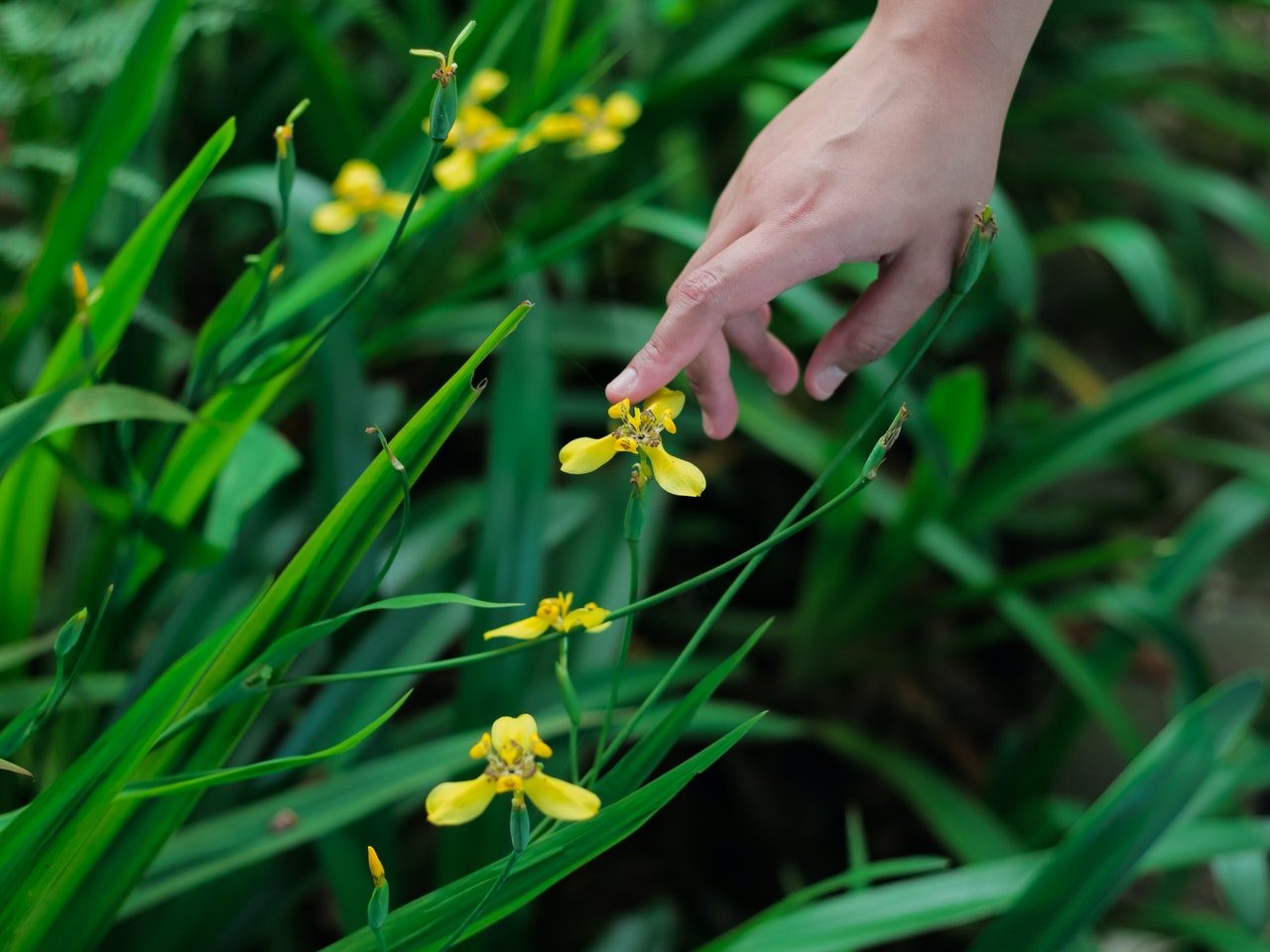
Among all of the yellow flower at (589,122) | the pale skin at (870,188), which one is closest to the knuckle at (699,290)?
the pale skin at (870,188)

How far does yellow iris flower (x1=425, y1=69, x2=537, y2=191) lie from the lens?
67 cm

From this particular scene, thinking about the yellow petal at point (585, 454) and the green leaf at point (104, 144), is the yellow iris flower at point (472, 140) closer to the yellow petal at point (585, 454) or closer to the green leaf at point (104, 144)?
the green leaf at point (104, 144)

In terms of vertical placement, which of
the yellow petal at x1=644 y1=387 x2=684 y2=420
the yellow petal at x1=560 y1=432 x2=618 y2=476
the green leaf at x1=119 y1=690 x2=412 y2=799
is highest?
the yellow petal at x1=644 y1=387 x2=684 y2=420

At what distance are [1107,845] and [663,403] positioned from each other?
15.9 inches

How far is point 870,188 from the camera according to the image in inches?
16.7

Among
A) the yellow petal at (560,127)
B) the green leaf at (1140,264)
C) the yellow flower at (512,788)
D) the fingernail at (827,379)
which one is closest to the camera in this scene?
the yellow flower at (512,788)

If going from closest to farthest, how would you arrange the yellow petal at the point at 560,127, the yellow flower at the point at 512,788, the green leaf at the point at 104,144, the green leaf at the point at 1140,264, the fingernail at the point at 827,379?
the yellow flower at the point at 512,788 < the fingernail at the point at 827,379 < the green leaf at the point at 104,144 < the yellow petal at the point at 560,127 < the green leaf at the point at 1140,264

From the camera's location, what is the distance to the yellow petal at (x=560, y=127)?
756 millimetres

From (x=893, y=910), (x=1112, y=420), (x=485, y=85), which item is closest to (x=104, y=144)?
(x=485, y=85)

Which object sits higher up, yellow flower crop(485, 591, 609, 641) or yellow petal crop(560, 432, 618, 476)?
yellow petal crop(560, 432, 618, 476)

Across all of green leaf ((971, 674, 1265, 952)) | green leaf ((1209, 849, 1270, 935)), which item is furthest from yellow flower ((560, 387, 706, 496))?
green leaf ((1209, 849, 1270, 935))

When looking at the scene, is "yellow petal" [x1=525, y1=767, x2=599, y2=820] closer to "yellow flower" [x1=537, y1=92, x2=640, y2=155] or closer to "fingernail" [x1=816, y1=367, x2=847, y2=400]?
"fingernail" [x1=816, y1=367, x2=847, y2=400]

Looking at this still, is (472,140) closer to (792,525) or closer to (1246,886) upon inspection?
(792,525)

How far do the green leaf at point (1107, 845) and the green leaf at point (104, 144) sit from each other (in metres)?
0.70
